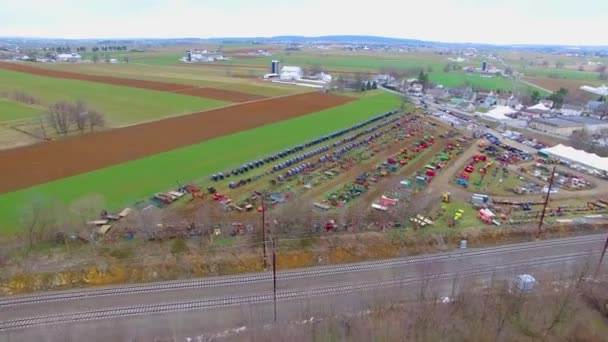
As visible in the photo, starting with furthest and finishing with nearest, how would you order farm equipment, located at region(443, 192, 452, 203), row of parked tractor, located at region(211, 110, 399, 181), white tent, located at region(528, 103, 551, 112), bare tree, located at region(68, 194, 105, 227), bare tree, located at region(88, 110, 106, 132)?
white tent, located at region(528, 103, 551, 112) < bare tree, located at region(88, 110, 106, 132) < row of parked tractor, located at region(211, 110, 399, 181) < farm equipment, located at region(443, 192, 452, 203) < bare tree, located at region(68, 194, 105, 227)

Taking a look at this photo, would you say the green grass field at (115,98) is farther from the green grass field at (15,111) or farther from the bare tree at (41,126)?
the bare tree at (41,126)

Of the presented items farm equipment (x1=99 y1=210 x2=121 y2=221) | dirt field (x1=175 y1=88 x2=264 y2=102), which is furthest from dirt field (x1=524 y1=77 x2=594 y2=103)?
farm equipment (x1=99 y1=210 x2=121 y2=221)

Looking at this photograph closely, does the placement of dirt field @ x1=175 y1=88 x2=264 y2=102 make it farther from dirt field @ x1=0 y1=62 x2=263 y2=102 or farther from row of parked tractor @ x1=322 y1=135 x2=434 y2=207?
row of parked tractor @ x1=322 y1=135 x2=434 y2=207

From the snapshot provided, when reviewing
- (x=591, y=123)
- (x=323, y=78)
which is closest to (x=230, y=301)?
(x=591, y=123)

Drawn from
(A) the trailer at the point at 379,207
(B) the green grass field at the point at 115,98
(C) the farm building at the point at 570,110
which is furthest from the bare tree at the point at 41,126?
(C) the farm building at the point at 570,110

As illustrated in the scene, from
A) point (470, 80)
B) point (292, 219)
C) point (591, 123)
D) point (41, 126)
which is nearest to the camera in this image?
point (292, 219)

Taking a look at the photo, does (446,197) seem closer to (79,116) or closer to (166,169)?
(166,169)
